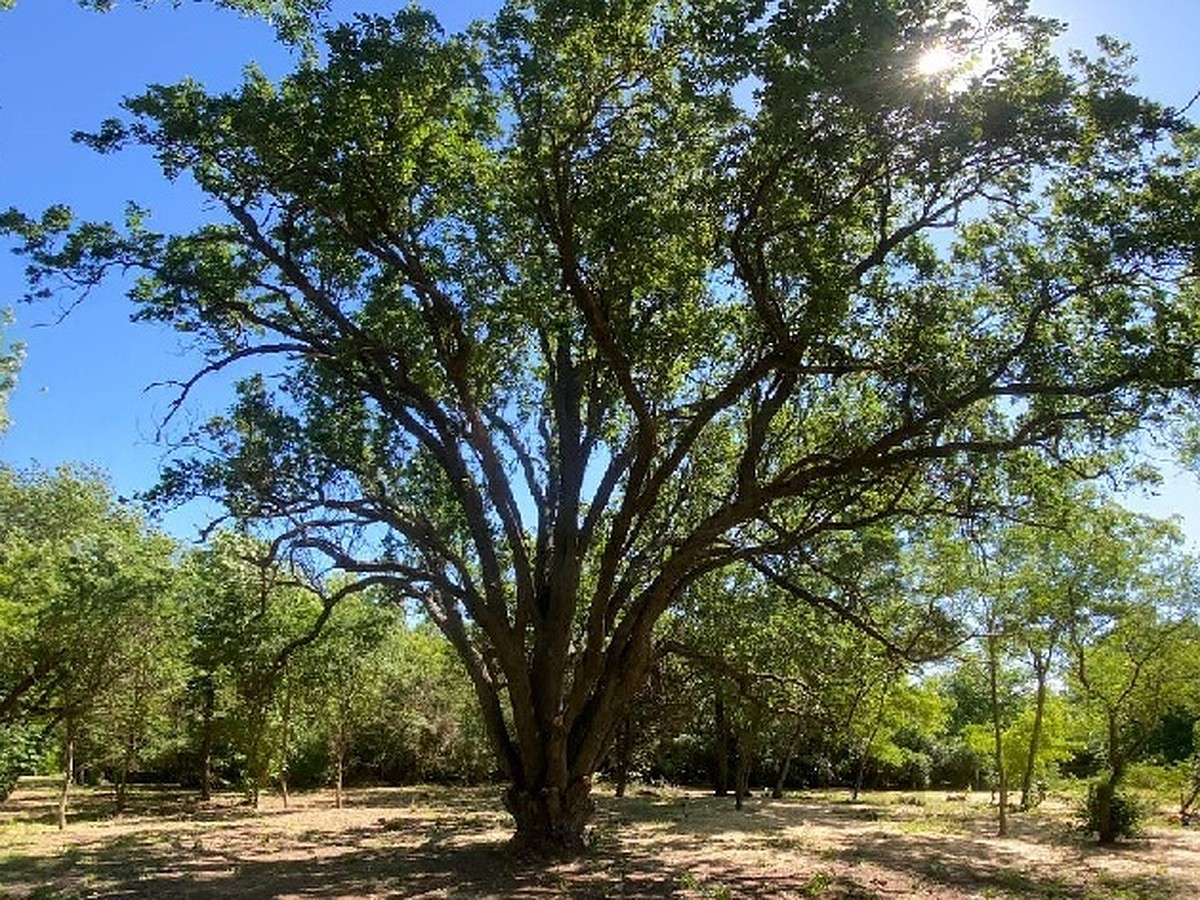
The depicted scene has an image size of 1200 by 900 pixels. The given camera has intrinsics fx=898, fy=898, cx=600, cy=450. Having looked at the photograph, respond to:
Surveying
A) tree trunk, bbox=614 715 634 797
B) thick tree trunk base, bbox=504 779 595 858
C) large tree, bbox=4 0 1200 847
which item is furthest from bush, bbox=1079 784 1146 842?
tree trunk, bbox=614 715 634 797

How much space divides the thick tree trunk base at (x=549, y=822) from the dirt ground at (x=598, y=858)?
0.33m

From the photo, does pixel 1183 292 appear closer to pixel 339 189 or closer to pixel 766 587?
pixel 339 189

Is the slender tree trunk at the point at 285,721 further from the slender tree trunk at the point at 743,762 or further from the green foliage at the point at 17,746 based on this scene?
the slender tree trunk at the point at 743,762

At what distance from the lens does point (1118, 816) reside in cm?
1811

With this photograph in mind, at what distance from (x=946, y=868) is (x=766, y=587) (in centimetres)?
743

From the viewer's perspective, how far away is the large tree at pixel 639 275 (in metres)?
8.50

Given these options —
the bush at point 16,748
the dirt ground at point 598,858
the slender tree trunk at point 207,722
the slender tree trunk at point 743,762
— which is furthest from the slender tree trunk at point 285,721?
the slender tree trunk at point 743,762

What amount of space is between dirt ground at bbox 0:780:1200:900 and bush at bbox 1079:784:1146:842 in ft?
1.14

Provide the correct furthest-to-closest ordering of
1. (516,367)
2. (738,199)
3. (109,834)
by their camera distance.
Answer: (109,834) → (516,367) → (738,199)

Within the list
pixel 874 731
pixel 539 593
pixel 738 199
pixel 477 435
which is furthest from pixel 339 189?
pixel 874 731

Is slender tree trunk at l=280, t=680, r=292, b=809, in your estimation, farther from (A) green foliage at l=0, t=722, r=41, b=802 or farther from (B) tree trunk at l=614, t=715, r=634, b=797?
(B) tree trunk at l=614, t=715, r=634, b=797

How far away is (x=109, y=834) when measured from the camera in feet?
57.6

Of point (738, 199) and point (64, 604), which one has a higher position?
point (738, 199)

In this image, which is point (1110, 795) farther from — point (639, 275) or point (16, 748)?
point (16, 748)
